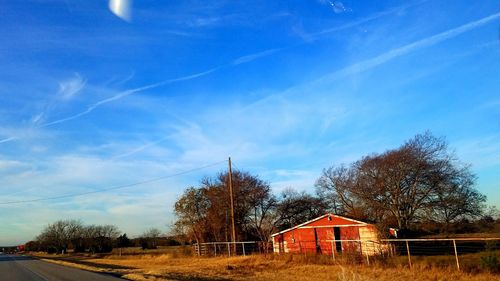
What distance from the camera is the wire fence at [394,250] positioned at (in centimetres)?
2289

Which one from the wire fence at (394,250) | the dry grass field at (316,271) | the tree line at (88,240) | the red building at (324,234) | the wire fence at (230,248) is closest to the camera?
the dry grass field at (316,271)

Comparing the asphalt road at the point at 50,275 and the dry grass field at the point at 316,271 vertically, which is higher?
the asphalt road at the point at 50,275

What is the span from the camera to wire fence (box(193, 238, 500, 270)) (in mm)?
22891

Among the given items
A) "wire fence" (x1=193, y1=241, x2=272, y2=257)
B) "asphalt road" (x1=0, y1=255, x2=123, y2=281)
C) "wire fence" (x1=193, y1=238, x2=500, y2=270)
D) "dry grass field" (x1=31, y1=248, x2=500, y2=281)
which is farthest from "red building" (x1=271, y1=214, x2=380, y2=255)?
"asphalt road" (x1=0, y1=255, x2=123, y2=281)

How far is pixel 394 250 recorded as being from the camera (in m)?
32.1

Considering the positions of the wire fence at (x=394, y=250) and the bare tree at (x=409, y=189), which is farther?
the bare tree at (x=409, y=189)

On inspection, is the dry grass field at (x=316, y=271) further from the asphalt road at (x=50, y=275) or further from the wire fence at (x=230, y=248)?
the wire fence at (x=230, y=248)

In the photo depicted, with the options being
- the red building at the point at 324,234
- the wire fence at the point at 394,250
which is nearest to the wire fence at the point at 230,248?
the wire fence at the point at 394,250

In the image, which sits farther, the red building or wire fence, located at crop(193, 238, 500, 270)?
the red building

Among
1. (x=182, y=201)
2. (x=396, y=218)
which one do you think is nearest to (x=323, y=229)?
(x=396, y=218)

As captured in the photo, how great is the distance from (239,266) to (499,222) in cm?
4081

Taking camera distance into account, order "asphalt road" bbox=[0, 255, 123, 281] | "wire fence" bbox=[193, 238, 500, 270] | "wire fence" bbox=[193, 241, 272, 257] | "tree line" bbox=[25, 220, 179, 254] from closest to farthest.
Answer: "wire fence" bbox=[193, 238, 500, 270]
"asphalt road" bbox=[0, 255, 123, 281]
"wire fence" bbox=[193, 241, 272, 257]
"tree line" bbox=[25, 220, 179, 254]

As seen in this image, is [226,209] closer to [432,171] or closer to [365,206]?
[365,206]

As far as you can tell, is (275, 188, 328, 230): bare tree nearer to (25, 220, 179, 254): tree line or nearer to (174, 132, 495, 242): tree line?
(174, 132, 495, 242): tree line
